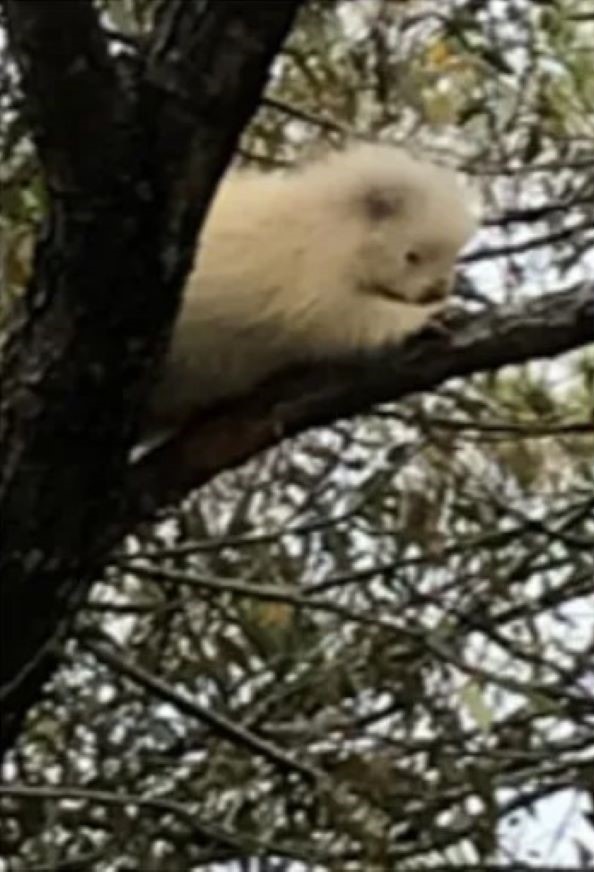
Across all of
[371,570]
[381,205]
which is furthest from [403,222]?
[371,570]

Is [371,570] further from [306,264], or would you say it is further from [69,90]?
[69,90]

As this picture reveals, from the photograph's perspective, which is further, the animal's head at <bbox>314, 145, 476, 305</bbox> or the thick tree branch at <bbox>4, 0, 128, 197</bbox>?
the animal's head at <bbox>314, 145, 476, 305</bbox>

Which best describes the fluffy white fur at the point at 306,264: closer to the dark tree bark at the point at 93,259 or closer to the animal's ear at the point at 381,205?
the animal's ear at the point at 381,205

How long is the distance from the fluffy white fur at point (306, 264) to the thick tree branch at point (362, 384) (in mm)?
96

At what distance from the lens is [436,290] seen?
6.99ft

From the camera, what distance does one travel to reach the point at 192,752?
2428 mm

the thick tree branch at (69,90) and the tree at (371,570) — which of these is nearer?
the thick tree branch at (69,90)

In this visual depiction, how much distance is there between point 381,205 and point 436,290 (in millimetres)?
83

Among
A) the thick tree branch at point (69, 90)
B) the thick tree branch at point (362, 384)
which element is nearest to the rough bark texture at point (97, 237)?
the thick tree branch at point (69, 90)

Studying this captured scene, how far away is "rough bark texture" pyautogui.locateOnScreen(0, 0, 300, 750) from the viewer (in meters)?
1.42

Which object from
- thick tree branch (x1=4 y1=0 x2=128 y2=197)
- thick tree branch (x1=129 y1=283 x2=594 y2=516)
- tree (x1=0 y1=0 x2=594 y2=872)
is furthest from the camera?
tree (x1=0 y1=0 x2=594 y2=872)

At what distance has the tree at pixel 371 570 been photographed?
2.03 metres

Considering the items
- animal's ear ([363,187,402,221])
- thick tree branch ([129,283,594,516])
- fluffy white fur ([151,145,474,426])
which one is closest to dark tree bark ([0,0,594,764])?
thick tree branch ([129,283,594,516])

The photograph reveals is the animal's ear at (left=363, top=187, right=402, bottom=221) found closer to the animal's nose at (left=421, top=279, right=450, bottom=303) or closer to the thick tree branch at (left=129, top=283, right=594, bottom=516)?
the animal's nose at (left=421, top=279, right=450, bottom=303)
